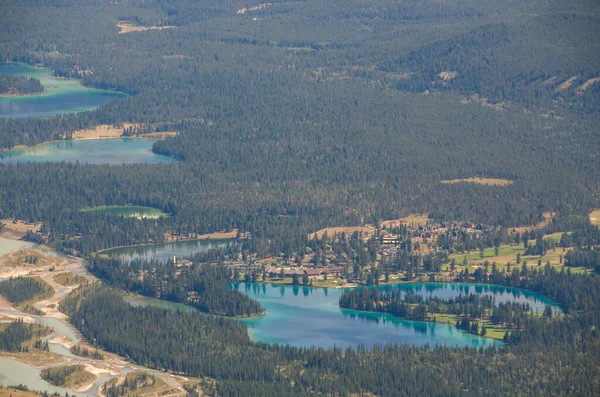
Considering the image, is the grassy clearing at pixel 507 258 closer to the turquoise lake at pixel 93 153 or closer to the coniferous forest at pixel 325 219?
the coniferous forest at pixel 325 219

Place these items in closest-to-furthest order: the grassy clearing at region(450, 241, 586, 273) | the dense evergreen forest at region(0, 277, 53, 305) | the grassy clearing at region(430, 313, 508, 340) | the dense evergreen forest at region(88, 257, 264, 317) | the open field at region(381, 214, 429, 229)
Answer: the grassy clearing at region(430, 313, 508, 340), the dense evergreen forest at region(88, 257, 264, 317), the dense evergreen forest at region(0, 277, 53, 305), the grassy clearing at region(450, 241, 586, 273), the open field at region(381, 214, 429, 229)

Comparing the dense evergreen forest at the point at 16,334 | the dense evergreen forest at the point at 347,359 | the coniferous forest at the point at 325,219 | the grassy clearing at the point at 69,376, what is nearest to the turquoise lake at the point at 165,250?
the coniferous forest at the point at 325,219

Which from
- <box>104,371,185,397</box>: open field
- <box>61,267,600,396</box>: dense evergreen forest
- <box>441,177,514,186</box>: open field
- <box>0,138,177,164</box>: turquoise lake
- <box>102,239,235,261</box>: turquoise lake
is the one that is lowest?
<box>104,371,185,397</box>: open field

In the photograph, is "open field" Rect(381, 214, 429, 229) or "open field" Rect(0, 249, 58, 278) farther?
"open field" Rect(381, 214, 429, 229)

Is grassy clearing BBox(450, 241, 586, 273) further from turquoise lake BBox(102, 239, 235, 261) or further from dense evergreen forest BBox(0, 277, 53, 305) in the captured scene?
dense evergreen forest BBox(0, 277, 53, 305)

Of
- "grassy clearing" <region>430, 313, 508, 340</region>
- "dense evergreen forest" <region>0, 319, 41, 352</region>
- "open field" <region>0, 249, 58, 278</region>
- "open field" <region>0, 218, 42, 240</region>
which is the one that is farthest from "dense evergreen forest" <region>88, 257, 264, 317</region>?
"grassy clearing" <region>430, 313, 508, 340</region>

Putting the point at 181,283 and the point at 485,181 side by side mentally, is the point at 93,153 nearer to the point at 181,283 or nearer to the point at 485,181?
the point at 485,181

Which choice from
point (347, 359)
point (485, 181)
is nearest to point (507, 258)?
point (485, 181)
